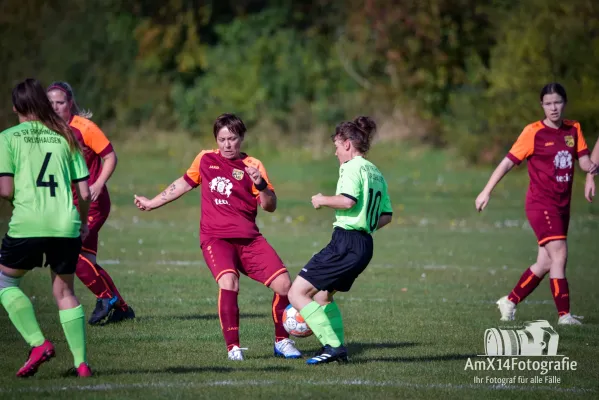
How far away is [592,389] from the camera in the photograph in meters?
7.34

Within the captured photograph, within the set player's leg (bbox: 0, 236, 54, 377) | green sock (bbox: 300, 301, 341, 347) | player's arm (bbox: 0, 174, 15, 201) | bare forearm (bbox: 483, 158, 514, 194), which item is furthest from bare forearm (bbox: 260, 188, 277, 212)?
bare forearm (bbox: 483, 158, 514, 194)

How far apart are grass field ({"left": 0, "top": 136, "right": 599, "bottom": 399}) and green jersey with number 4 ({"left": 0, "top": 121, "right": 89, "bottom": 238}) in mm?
1054

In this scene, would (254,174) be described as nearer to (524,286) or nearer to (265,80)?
(524,286)

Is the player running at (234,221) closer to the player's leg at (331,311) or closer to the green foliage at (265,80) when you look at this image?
the player's leg at (331,311)

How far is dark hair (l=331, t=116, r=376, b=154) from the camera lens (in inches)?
319

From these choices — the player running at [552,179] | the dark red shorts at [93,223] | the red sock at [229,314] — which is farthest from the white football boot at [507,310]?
the dark red shorts at [93,223]

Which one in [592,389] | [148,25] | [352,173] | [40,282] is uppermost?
[148,25]

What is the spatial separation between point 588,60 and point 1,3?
14999 millimetres

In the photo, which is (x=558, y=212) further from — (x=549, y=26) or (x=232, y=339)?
(x=549, y=26)

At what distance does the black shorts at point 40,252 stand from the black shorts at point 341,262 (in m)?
1.87

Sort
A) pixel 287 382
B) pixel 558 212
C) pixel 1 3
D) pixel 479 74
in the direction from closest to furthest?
pixel 287 382, pixel 558 212, pixel 1 3, pixel 479 74

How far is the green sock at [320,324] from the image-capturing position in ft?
26.2

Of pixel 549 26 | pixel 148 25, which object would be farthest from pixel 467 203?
pixel 148 25

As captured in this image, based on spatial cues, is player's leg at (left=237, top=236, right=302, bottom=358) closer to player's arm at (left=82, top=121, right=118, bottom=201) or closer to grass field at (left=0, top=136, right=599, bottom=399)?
grass field at (left=0, top=136, right=599, bottom=399)
